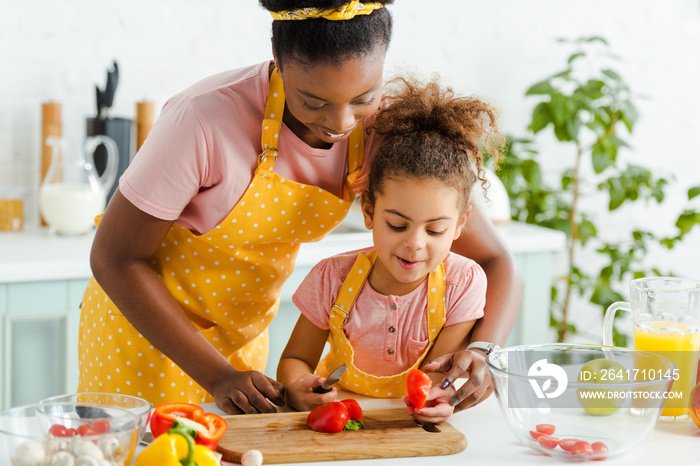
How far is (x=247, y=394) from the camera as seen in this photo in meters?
1.15

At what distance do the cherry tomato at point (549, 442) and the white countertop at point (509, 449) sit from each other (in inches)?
0.7

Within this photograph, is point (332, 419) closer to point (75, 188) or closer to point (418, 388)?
point (418, 388)

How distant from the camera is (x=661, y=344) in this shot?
1.14 meters

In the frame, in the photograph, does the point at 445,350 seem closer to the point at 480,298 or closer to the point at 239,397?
the point at 480,298

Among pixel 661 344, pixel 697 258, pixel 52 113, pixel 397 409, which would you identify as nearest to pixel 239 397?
pixel 397 409

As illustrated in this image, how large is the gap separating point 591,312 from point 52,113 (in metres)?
2.22

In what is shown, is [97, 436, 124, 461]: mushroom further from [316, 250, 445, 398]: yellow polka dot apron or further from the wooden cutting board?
[316, 250, 445, 398]: yellow polka dot apron

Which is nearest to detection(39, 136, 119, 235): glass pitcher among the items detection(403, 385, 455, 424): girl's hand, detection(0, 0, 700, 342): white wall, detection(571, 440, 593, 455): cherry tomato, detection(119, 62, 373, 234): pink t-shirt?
detection(0, 0, 700, 342): white wall

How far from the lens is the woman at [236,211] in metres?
1.10

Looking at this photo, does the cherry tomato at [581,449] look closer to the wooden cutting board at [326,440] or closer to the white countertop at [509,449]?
the white countertop at [509,449]

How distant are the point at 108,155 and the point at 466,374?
1.61 metres

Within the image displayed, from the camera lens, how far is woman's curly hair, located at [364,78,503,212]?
1277 millimetres

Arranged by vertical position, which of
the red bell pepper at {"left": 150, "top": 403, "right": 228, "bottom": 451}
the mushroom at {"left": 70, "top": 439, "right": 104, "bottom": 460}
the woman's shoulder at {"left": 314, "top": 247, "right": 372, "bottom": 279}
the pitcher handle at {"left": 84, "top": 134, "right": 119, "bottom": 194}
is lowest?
the red bell pepper at {"left": 150, "top": 403, "right": 228, "bottom": 451}

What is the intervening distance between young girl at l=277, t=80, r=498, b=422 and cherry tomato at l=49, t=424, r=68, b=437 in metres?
0.45
